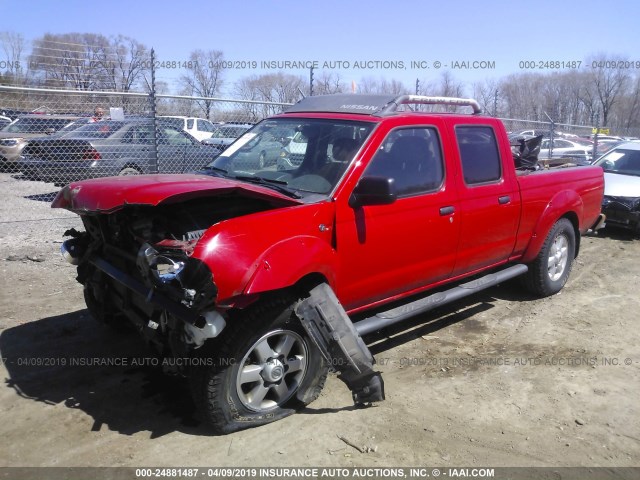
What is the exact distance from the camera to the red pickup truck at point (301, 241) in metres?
3.16

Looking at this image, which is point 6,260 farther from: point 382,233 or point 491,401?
point 491,401

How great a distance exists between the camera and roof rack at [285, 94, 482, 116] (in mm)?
4434

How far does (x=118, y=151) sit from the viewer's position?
10.1m

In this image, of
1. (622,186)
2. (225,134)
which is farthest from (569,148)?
(225,134)

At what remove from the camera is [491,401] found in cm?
395

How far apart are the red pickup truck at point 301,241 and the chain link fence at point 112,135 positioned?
5076mm

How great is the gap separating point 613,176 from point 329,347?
883 cm

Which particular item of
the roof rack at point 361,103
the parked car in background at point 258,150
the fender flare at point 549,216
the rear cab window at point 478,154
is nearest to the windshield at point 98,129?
the parked car in background at point 258,150

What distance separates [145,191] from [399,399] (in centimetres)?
230

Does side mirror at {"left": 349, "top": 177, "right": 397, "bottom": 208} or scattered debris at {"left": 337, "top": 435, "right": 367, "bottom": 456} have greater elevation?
side mirror at {"left": 349, "top": 177, "right": 397, "bottom": 208}

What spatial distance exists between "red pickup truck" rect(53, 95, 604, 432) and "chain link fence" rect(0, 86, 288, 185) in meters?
5.08

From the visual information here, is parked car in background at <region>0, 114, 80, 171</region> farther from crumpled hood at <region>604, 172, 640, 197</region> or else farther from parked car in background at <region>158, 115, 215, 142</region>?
crumpled hood at <region>604, 172, 640, 197</region>

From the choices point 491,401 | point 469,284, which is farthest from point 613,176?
point 491,401

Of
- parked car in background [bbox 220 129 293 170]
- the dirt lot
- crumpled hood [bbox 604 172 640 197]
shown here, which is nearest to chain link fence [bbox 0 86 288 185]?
the dirt lot
